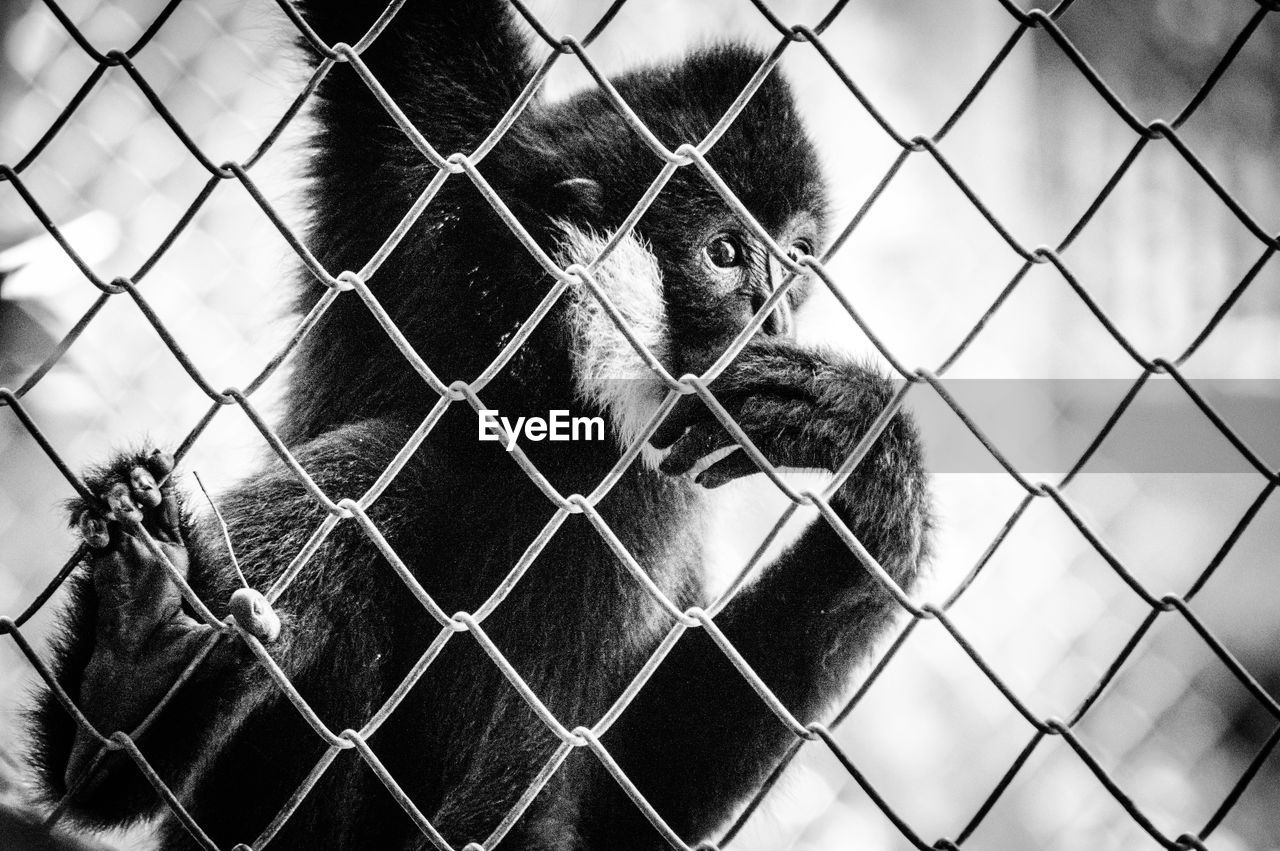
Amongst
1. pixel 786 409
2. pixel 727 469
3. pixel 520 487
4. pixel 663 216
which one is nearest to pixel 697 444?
pixel 727 469

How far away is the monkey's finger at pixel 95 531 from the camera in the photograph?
122 cm

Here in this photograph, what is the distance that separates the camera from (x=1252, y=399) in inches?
95.6

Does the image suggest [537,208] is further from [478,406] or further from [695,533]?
[478,406]

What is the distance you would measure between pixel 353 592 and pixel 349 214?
2.19ft

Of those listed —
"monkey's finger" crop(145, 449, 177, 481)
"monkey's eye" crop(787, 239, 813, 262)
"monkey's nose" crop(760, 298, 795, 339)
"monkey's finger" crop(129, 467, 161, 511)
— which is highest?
"monkey's eye" crop(787, 239, 813, 262)

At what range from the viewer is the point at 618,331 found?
1.79 metres

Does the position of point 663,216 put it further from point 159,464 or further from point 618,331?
point 159,464

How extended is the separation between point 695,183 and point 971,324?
618mm

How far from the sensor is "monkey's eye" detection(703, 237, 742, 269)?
71.2 inches

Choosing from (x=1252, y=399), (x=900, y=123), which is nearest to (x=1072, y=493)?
(x=1252, y=399)

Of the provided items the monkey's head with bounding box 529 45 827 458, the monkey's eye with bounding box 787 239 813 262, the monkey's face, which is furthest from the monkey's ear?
the monkey's eye with bounding box 787 239 813 262

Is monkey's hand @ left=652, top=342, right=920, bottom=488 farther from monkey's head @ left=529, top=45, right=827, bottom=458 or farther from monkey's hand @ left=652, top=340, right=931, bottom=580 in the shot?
monkey's head @ left=529, top=45, right=827, bottom=458

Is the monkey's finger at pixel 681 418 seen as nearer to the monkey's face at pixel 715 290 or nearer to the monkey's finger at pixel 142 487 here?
the monkey's face at pixel 715 290

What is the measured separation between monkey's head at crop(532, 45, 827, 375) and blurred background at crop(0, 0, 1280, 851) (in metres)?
0.15
